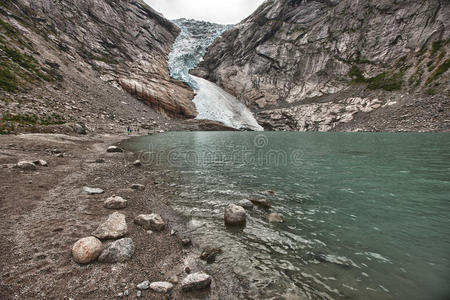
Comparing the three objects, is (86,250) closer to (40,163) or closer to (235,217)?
(235,217)

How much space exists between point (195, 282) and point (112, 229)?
9.81 ft

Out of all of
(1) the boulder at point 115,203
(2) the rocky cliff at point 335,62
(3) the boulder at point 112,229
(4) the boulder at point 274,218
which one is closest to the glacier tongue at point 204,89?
(2) the rocky cliff at point 335,62

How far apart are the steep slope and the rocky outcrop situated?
0.20 meters

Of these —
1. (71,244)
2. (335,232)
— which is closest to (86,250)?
(71,244)

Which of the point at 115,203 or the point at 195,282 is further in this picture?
the point at 115,203

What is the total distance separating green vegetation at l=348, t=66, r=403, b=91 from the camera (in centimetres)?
6211

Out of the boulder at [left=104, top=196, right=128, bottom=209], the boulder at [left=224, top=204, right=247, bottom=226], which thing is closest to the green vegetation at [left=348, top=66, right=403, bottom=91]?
the boulder at [left=224, top=204, right=247, bottom=226]

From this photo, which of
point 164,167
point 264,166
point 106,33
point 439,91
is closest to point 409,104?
point 439,91

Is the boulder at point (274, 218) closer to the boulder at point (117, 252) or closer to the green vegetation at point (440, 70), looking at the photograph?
the boulder at point (117, 252)

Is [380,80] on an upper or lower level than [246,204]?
upper

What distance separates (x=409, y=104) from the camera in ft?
176

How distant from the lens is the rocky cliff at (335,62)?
5856 cm

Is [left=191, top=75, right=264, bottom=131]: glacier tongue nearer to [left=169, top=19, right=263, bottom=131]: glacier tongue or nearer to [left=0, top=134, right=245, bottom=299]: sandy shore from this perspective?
[left=169, top=19, right=263, bottom=131]: glacier tongue

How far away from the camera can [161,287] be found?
3885 millimetres
